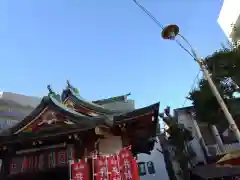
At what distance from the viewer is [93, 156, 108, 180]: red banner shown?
7.56 metres

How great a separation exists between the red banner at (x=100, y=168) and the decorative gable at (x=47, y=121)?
2.16m

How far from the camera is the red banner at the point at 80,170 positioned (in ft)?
25.7

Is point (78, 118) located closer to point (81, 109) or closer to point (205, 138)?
point (81, 109)

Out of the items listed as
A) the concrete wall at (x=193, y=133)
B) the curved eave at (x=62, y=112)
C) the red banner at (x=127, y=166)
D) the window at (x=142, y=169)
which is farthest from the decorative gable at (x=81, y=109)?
the concrete wall at (x=193, y=133)

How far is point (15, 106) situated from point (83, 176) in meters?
22.6

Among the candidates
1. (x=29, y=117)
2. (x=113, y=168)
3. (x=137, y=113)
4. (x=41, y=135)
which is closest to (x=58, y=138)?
(x=41, y=135)

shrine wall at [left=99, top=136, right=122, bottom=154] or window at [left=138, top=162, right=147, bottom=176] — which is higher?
shrine wall at [left=99, top=136, right=122, bottom=154]

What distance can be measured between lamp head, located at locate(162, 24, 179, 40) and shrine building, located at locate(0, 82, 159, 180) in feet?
9.10

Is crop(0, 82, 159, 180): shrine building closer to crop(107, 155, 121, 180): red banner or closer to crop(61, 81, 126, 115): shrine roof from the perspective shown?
crop(107, 155, 121, 180): red banner

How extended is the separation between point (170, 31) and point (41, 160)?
7238 mm

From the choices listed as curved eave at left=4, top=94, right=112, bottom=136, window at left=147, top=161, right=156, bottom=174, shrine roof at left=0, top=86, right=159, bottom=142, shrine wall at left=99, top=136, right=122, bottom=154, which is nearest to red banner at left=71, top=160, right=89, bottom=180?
shrine wall at left=99, top=136, right=122, bottom=154

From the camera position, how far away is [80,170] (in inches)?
312

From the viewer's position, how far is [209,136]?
22281mm

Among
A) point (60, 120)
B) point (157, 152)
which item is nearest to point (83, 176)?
point (60, 120)
